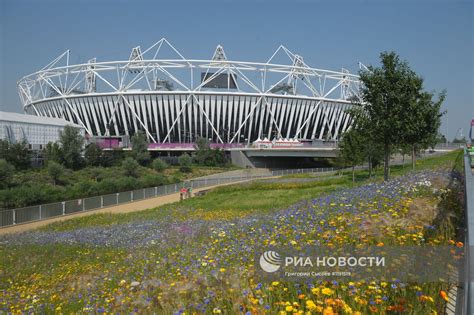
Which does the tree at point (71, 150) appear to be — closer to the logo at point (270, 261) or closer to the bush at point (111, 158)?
the bush at point (111, 158)

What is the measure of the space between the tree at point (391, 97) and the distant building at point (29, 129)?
176ft

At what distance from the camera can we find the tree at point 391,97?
771 inches

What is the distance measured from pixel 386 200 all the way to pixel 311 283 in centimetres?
492

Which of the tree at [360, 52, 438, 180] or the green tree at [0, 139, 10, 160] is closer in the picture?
the tree at [360, 52, 438, 180]

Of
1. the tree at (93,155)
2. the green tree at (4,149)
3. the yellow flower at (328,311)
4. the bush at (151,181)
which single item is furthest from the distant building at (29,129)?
the yellow flower at (328,311)

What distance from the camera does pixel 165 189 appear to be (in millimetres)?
40219

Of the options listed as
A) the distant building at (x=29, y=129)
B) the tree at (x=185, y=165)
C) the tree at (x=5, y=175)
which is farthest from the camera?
the tree at (x=185, y=165)

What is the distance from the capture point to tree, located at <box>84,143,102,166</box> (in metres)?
59.0

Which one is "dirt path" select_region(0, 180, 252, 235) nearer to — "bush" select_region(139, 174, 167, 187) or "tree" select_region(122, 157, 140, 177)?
"bush" select_region(139, 174, 167, 187)

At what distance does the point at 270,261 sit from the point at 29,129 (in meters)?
70.5

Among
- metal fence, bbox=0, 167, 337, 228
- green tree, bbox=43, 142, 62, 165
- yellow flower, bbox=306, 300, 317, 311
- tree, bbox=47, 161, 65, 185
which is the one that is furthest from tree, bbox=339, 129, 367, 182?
green tree, bbox=43, 142, 62, 165

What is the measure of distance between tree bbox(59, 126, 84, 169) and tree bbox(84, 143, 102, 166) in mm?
1235

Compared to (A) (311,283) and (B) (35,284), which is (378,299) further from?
(B) (35,284)

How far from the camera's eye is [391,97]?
19.8 metres
